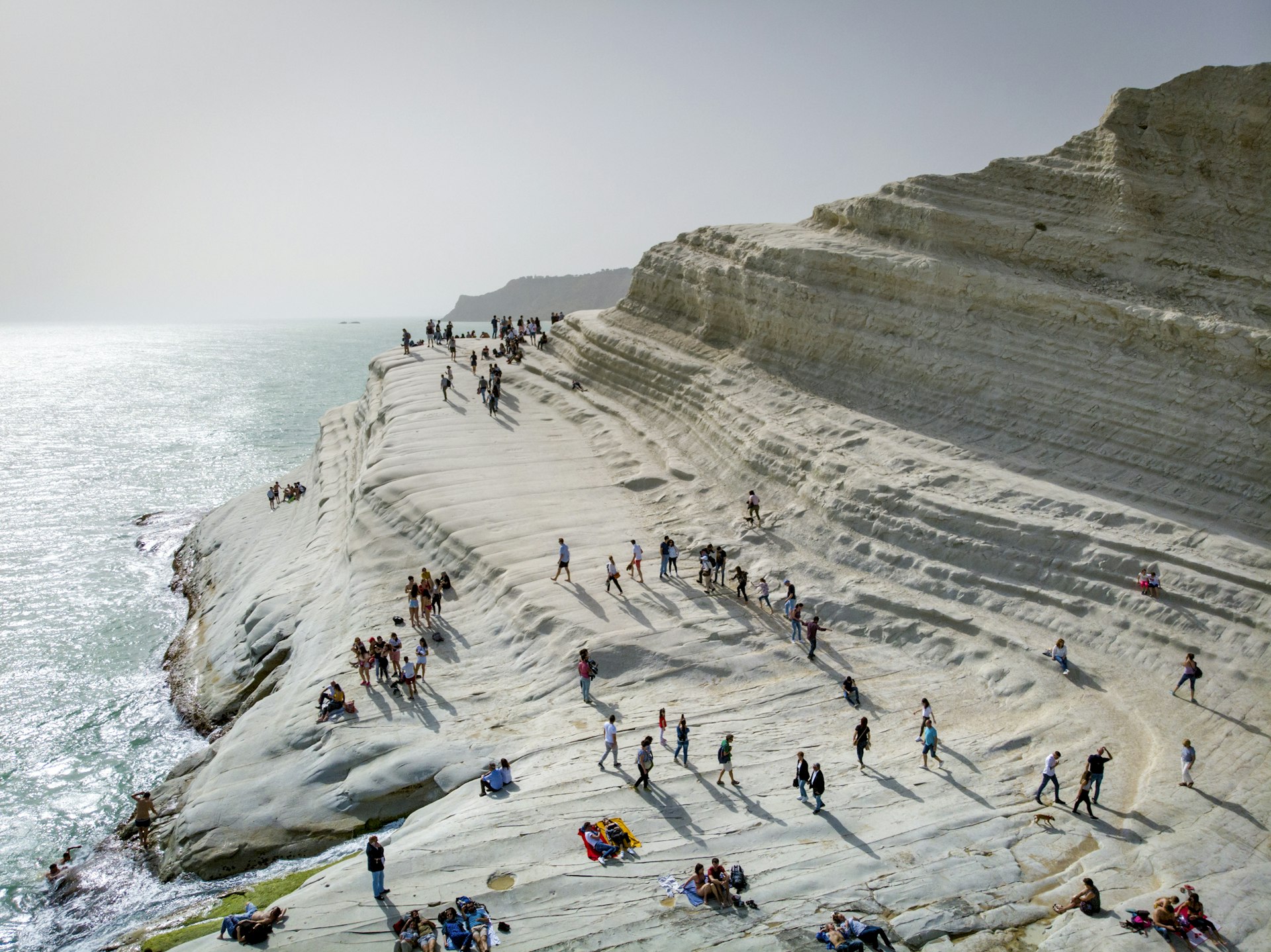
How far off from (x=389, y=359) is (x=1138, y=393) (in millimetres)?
31214

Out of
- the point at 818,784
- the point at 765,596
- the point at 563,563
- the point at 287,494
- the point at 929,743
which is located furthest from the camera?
the point at 287,494

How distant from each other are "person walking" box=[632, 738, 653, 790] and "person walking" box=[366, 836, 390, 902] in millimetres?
4049

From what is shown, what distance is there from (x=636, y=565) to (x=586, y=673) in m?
4.58

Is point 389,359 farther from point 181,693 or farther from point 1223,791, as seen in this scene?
point 1223,791

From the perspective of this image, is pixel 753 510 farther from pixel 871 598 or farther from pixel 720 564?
pixel 871 598

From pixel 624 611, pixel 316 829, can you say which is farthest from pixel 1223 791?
pixel 316 829

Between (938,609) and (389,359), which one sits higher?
(389,359)

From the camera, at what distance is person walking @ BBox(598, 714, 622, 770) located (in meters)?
13.9

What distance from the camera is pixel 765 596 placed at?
18516 millimetres

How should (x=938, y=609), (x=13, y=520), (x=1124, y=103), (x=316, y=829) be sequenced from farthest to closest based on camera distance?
(x=13, y=520), (x=1124, y=103), (x=938, y=609), (x=316, y=829)

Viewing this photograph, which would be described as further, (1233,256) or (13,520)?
(13,520)

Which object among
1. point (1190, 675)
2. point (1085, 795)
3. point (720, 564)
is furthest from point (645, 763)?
point (1190, 675)

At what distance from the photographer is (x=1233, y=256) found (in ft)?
63.7

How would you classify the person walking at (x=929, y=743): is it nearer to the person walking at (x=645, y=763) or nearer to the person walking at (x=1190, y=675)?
the person walking at (x=1190, y=675)
